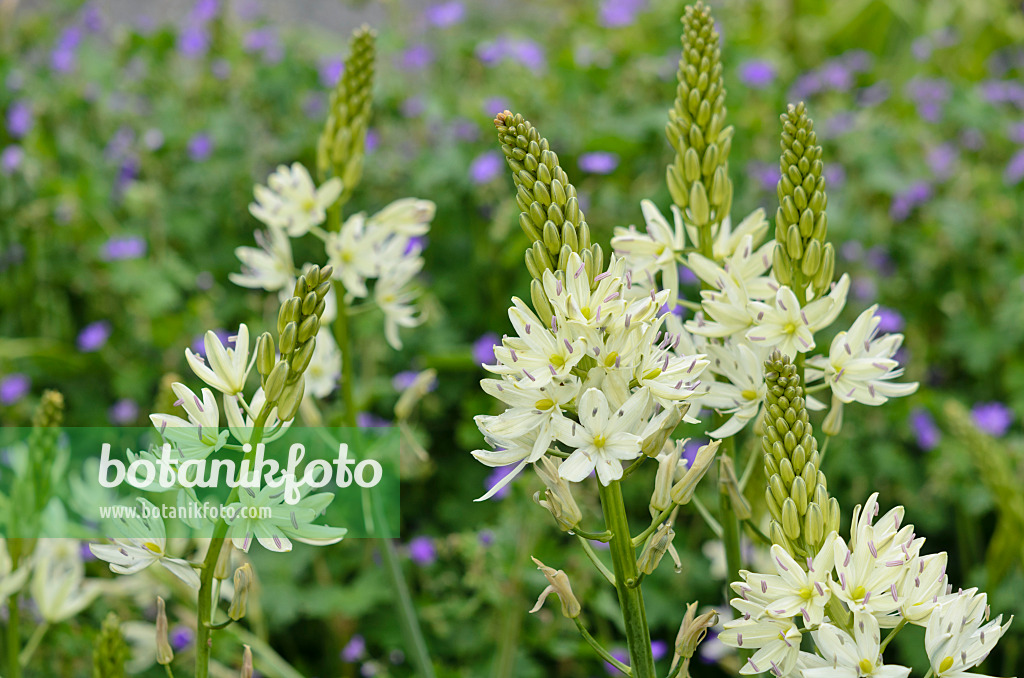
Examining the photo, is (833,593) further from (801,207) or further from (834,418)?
(801,207)

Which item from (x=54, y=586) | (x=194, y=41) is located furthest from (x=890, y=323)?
(x=194, y=41)

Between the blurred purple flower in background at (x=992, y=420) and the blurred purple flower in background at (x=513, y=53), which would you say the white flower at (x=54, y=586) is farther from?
the blurred purple flower in background at (x=513, y=53)

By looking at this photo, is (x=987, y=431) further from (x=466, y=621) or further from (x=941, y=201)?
(x=466, y=621)

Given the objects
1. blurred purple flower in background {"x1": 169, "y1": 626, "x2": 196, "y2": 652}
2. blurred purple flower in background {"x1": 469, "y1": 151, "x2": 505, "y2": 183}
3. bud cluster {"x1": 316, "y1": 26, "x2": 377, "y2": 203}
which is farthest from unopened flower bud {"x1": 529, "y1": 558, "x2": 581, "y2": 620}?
blurred purple flower in background {"x1": 469, "y1": 151, "x2": 505, "y2": 183}

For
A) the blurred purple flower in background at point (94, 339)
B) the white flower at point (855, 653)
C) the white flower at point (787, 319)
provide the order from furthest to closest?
1. the blurred purple flower in background at point (94, 339)
2. the white flower at point (787, 319)
3. the white flower at point (855, 653)

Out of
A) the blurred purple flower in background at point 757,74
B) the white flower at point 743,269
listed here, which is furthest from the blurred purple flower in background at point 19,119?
the white flower at point 743,269

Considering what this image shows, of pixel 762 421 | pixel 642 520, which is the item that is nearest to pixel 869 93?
pixel 642 520

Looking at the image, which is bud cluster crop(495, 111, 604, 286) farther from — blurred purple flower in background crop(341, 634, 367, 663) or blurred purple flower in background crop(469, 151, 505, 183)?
blurred purple flower in background crop(469, 151, 505, 183)
